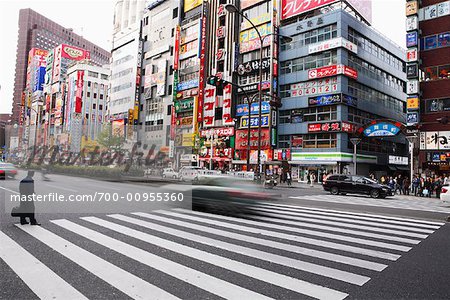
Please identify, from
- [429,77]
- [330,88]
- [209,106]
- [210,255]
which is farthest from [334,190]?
[209,106]

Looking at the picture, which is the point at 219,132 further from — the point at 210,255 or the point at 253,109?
the point at 210,255

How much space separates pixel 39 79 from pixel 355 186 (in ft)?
378

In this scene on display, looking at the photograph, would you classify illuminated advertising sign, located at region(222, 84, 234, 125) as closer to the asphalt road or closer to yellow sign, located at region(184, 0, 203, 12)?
yellow sign, located at region(184, 0, 203, 12)

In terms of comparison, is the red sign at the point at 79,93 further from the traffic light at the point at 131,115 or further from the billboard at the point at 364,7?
the billboard at the point at 364,7

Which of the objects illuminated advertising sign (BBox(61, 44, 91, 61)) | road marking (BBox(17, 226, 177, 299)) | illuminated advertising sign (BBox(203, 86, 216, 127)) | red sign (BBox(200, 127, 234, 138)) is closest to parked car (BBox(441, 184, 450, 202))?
road marking (BBox(17, 226, 177, 299))

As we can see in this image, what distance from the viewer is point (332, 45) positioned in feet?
120

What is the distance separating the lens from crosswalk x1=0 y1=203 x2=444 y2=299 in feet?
13.3

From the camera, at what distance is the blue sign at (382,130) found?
2897 centimetres

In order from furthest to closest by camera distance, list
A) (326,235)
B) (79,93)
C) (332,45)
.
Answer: (79,93)
(332,45)
(326,235)

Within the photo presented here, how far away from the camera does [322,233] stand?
7.77 metres

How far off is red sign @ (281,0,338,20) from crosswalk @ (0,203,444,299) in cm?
3637

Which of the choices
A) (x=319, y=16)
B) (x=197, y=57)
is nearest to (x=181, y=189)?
(x=319, y=16)

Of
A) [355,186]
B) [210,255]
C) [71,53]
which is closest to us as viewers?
[210,255]

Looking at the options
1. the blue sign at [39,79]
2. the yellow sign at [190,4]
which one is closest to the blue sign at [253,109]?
the yellow sign at [190,4]
